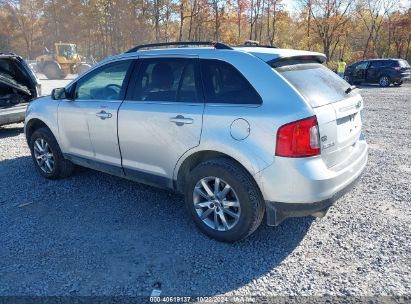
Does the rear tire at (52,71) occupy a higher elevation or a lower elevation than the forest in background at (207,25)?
lower

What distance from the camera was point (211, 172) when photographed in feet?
10.2

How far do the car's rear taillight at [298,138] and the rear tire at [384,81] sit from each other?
19759 millimetres

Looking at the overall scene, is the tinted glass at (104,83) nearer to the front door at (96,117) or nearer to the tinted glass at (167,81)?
the front door at (96,117)

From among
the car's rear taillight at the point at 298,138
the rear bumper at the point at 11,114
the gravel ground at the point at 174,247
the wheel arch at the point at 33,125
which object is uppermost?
the car's rear taillight at the point at 298,138

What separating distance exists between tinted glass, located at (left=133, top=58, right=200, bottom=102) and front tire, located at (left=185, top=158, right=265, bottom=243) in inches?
28.3

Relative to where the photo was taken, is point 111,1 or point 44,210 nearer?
point 44,210

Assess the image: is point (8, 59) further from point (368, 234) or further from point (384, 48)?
point (384, 48)

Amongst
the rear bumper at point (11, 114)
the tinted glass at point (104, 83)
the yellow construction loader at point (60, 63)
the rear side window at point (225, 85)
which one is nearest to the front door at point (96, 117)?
the tinted glass at point (104, 83)

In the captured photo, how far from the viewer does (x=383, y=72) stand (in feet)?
64.4

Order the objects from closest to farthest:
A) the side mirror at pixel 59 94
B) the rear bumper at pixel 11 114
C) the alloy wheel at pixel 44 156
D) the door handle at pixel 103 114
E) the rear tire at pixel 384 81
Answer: the door handle at pixel 103 114, the side mirror at pixel 59 94, the alloy wheel at pixel 44 156, the rear bumper at pixel 11 114, the rear tire at pixel 384 81

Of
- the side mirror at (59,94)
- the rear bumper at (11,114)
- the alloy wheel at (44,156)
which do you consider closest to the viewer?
the side mirror at (59,94)

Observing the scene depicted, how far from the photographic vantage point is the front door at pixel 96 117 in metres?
3.86

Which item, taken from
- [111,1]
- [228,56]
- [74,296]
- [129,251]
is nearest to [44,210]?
[129,251]

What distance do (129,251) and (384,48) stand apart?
47003 millimetres
